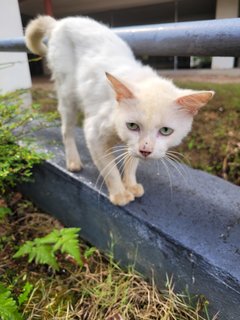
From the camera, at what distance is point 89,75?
1.52 meters

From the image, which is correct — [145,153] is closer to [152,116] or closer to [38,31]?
[152,116]

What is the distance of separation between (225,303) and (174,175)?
27.1 inches

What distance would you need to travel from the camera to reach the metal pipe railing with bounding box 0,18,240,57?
90cm

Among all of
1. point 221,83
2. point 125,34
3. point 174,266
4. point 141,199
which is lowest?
point 174,266

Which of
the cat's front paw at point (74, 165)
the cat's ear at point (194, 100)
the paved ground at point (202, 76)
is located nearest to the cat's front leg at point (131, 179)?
the cat's front paw at point (74, 165)

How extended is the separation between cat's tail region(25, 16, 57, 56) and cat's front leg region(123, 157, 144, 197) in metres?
0.93

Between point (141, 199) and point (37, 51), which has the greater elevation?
point (37, 51)

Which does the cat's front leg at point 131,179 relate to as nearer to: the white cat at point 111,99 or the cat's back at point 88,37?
the white cat at point 111,99

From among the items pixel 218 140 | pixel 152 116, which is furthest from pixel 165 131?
pixel 218 140

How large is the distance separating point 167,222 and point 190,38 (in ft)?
2.28

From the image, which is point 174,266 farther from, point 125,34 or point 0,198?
point 0,198

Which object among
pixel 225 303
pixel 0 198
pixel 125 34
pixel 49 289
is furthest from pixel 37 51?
pixel 225 303

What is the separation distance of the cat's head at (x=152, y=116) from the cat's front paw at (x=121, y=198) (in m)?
0.33

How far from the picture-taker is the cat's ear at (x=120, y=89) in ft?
3.49
